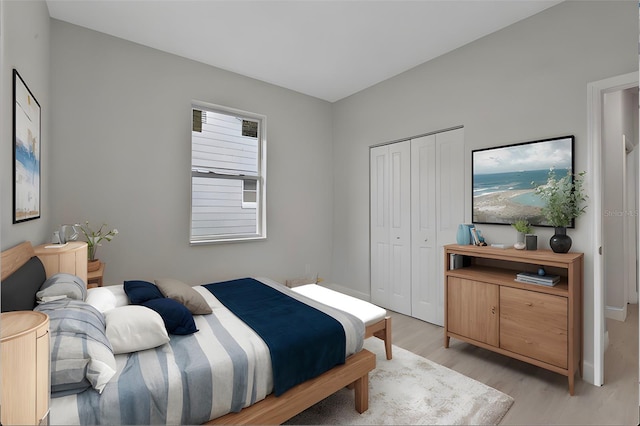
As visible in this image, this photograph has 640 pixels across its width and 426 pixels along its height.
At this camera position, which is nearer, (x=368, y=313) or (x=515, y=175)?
(x=368, y=313)

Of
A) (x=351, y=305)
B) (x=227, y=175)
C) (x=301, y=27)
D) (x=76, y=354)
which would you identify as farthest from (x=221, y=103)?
(x=76, y=354)

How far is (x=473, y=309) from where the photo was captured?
252 cm

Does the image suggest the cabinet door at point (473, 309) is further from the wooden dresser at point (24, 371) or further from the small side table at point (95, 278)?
the small side table at point (95, 278)

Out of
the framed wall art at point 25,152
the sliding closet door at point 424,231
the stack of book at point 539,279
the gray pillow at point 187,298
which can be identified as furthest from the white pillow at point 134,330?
the sliding closet door at point 424,231

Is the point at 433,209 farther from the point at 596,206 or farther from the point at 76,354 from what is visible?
the point at 76,354

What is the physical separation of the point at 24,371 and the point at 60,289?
1.09m

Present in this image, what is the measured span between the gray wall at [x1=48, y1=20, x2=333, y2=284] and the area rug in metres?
2.08

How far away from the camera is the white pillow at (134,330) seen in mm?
1388

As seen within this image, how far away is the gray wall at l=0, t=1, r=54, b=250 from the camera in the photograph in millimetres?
1464

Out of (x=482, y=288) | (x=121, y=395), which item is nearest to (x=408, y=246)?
(x=482, y=288)

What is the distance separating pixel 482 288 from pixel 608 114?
239 centimetres

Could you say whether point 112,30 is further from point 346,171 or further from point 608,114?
point 608,114

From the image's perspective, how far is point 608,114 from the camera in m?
3.01

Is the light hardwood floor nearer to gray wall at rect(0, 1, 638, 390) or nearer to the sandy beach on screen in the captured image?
gray wall at rect(0, 1, 638, 390)
